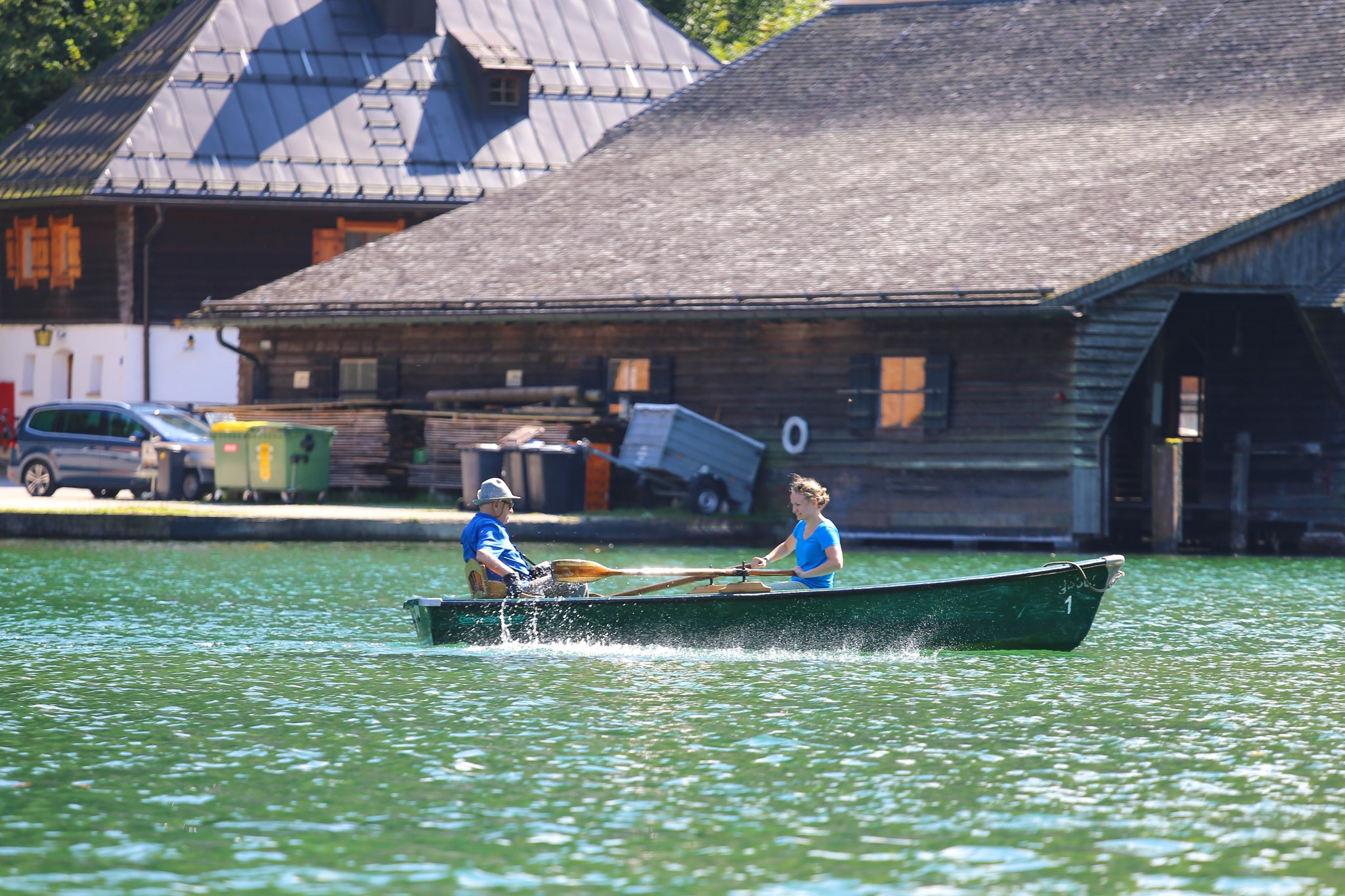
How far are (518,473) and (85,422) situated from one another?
26.6 ft

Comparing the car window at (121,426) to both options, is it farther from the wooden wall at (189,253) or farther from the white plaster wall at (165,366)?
the wooden wall at (189,253)

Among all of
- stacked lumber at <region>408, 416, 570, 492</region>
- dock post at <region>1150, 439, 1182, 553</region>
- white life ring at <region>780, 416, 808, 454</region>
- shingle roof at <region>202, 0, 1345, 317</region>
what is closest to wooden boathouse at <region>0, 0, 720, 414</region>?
shingle roof at <region>202, 0, 1345, 317</region>

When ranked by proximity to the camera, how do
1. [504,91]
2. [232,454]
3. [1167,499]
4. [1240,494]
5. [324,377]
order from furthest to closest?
[504,91]
[324,377]
[232,454]
[1240,494]
[1167,499]

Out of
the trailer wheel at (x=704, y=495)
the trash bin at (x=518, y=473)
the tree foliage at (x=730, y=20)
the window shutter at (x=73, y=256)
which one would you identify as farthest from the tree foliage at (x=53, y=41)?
the trailer wheel at (x=704, y=495)

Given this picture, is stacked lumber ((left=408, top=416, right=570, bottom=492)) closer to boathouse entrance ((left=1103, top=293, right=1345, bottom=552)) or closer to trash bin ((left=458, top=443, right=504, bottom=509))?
trash bin ((left=458, top=443, right=504, bottom=509))

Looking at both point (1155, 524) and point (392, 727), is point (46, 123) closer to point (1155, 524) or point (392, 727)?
point (1155, 524)

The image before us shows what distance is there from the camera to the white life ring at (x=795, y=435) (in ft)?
101

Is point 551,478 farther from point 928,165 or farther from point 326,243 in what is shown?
point 326,243

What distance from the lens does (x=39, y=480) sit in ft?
109

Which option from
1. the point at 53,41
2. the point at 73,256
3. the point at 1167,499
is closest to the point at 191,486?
the point at 73,256

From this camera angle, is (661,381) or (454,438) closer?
(661,381)

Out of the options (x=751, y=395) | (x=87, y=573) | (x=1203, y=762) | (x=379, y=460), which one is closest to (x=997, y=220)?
(x=751, y=395)

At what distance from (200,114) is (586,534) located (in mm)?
18966

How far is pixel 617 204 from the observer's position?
1391 inches
